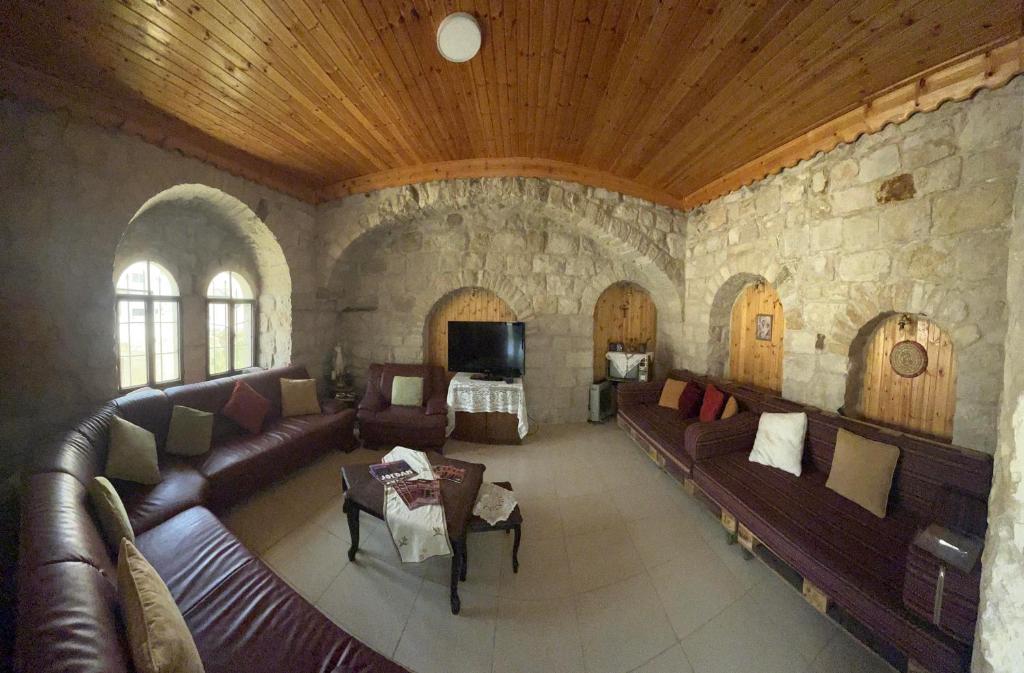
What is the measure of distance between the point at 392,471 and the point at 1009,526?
103 inches

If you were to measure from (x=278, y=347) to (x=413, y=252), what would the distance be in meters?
2.04

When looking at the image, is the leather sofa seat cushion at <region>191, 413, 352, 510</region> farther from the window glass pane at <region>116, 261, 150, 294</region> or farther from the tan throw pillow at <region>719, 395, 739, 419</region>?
the tan throw pillow at <region>719, 395, 739, 419</region>

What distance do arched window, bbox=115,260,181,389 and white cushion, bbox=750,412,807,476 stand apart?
17.8ft

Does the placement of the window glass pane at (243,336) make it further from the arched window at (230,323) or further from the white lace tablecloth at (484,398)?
the white lace tablecloth at (484,398)

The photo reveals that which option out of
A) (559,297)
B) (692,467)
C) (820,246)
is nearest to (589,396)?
(559,297)

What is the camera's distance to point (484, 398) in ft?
12.5

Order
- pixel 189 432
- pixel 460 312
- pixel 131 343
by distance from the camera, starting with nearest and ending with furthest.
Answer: pixel 189 432, pixel 131 343, pixel 460 312

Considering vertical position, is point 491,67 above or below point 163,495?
above

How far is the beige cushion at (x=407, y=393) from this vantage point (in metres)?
3.87

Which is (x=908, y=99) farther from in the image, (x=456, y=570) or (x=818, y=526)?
(x=456, y=570)

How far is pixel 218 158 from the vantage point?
3.21 m

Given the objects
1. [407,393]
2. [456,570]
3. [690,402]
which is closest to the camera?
[456,570]

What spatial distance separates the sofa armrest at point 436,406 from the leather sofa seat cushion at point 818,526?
7.96ft

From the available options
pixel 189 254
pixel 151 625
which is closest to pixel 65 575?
pixel 151 625
